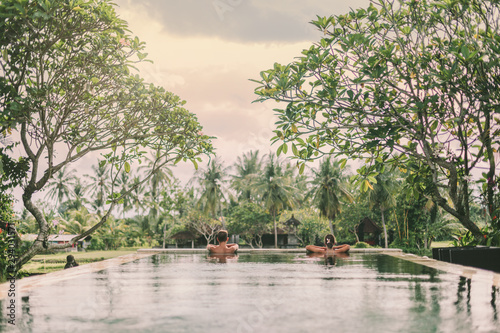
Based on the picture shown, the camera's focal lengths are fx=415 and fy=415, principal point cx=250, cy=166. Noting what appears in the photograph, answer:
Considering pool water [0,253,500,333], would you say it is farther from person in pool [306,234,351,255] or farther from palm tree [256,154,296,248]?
palm tree [256,154,296,248]

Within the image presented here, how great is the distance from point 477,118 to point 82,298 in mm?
6273

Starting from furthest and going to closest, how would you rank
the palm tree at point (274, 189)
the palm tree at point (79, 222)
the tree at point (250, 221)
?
the palm tree at point (79, 222) < the tree at point (250, 221) < the palm tree at point (274, 189)

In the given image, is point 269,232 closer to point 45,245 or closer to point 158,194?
point 158,194

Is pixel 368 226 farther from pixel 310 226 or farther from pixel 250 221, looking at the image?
pixel 250 221

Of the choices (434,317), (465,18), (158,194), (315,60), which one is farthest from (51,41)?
(158,194)

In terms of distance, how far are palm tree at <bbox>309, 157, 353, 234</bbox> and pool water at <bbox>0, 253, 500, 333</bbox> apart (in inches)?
1361

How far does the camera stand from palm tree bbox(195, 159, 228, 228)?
147ft

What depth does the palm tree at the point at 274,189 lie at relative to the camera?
133 feet

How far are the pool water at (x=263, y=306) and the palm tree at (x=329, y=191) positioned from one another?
34.6 metres

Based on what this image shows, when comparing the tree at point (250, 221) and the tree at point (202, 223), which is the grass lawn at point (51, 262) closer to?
the tree at point (202, 223)

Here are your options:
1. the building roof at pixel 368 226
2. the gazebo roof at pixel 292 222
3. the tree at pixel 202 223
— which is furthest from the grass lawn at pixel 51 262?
the building roof at pixel 368 226

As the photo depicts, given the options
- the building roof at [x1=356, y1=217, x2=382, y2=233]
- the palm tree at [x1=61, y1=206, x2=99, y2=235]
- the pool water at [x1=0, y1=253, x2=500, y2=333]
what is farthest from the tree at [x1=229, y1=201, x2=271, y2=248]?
the pool water at [x1=0, y1=253, x2=500, y2=333]

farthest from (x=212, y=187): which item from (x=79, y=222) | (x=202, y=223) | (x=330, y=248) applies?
(x=330, y=248)

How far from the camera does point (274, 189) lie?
1618 inches
